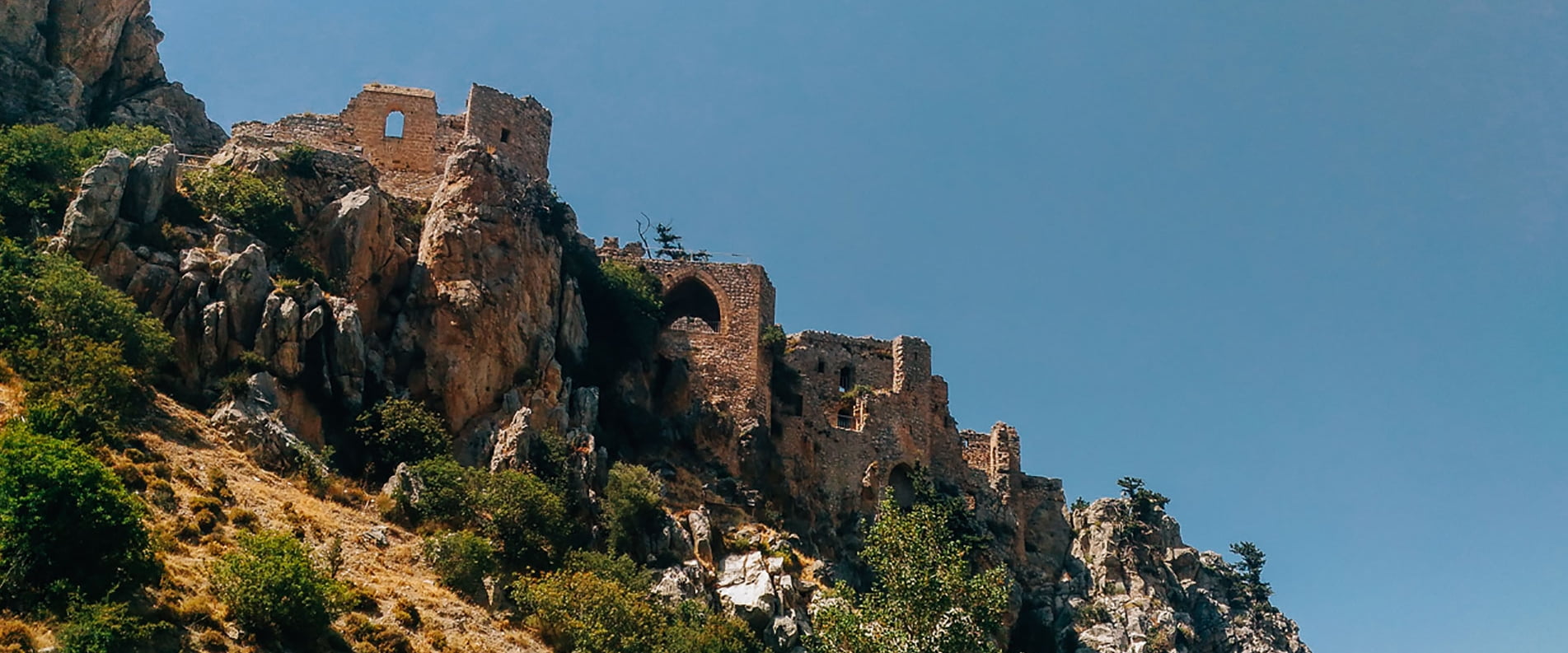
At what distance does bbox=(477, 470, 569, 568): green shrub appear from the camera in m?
40.8

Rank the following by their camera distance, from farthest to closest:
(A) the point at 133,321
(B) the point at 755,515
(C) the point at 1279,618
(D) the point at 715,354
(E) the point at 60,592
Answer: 1. (C) the point at 1279,618
2. (D) the point at 715,354
3. (B) the point at 755,515
4. (A) the point at 133,321
5. (E) the point at 60,592

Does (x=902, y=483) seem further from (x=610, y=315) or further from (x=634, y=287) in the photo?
(x=610, y=315)

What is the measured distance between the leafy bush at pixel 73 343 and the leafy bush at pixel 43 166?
2.29m

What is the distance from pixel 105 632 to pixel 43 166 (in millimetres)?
21031

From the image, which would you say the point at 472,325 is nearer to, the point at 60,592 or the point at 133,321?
the point at 133,321

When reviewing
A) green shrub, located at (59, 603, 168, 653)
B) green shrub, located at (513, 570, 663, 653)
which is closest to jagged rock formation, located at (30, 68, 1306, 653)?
green shrub, located at (513, 570, 663, 653)

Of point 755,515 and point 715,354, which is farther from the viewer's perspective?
point 715,354

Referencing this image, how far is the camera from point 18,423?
106 ft

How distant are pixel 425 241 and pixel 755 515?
14.3m

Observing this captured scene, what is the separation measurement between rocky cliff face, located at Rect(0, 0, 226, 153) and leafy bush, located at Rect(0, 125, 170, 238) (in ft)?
9.87

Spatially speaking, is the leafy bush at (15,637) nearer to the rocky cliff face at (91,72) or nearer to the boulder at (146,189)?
the boulder at (146,189)

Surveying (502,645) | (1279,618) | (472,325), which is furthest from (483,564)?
(1279,618)

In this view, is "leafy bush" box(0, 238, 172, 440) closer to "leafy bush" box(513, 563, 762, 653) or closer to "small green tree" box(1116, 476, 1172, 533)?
"leafy bush" box(513, 563, 762, 653)

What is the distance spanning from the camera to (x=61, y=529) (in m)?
28.2
